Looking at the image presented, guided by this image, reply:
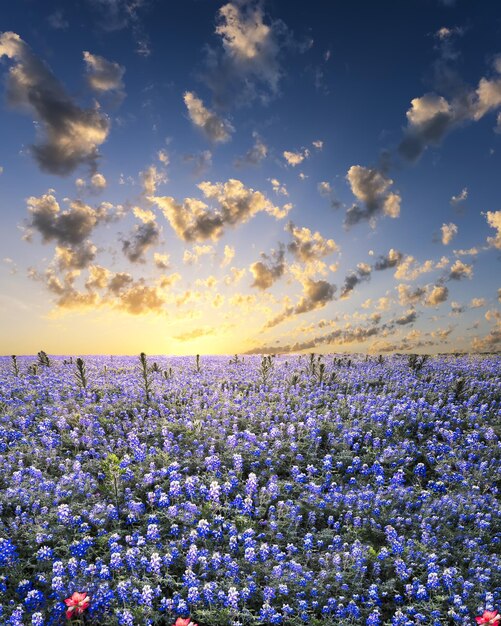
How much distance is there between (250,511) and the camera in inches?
294

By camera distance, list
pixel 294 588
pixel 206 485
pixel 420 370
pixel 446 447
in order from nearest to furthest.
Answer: pixel 294 588
pixel 206 485
pixel 446 447
pixel 420 370

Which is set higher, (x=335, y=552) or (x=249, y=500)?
(x=249, y=500)

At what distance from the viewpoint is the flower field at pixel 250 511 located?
19.0 ft

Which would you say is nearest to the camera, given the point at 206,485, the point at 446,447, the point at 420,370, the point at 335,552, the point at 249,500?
the point at 335,552

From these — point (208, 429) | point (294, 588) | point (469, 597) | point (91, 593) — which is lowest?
point (469, 597)

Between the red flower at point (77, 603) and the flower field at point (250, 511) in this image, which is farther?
the flower field at point (250, 511)

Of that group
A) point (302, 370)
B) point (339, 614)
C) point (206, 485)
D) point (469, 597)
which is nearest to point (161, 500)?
point (206, 485)

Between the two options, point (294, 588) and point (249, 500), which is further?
point (249, 500)

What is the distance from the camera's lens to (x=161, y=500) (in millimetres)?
7598

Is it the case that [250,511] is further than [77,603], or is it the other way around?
[250,511]

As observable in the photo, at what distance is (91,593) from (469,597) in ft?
16.6

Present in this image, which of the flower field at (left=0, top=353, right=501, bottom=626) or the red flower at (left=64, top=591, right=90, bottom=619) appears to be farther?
the flower field at (left=0, top=353, right=501, bottom=626)

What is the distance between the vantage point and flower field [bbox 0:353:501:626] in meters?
5.80

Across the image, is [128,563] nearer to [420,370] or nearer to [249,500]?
[249,500]
